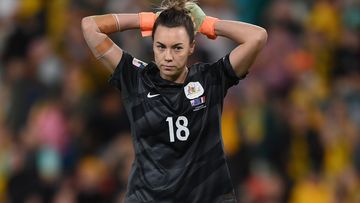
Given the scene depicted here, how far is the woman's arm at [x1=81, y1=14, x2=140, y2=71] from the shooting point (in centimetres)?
735

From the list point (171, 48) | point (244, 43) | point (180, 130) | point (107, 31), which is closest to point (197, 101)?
point (180, 130)

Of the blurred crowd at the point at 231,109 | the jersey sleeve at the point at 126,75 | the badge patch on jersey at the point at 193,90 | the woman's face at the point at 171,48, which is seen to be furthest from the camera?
the blurred crowd at the point at 231,109

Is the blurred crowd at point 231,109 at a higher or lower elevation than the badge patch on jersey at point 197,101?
lower

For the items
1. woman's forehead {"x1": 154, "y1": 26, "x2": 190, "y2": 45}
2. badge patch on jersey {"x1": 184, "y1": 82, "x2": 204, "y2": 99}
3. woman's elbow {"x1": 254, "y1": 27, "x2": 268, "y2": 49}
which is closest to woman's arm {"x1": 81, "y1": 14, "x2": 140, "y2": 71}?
woman's forehead {"x1": 154, "y1": 26, "x2": 190, "y2": 45}

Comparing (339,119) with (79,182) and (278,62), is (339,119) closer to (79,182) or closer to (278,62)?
(278,62)

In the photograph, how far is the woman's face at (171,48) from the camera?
7062 millimetres

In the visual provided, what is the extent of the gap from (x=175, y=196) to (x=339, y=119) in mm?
6176

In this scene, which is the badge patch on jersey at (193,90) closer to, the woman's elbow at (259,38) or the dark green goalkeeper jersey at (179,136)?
the dark green goalkeeper jersey at (179,136)

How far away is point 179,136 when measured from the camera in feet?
23.2

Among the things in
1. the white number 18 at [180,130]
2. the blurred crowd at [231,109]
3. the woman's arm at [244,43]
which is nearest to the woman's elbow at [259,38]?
the woman's arm at [244,43]

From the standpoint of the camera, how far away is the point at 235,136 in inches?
503

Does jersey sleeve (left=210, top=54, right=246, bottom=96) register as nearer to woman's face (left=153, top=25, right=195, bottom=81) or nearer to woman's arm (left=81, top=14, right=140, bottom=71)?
woman's face (left=153, top=25, right=195, bottom=81)

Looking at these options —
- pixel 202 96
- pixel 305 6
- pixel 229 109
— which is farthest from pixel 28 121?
pixel 202 96

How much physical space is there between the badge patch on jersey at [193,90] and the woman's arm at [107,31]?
500 mm
